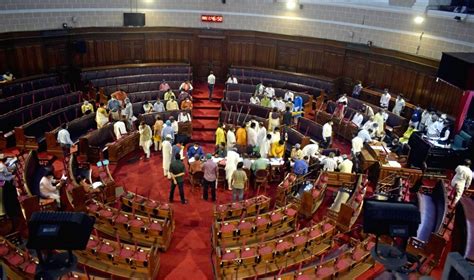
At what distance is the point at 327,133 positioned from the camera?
12500mm

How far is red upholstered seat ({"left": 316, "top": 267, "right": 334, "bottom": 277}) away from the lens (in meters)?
6.91

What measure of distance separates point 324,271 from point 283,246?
3.12ft

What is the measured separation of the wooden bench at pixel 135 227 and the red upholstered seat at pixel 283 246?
2.41 meters

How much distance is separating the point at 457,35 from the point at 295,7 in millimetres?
7089

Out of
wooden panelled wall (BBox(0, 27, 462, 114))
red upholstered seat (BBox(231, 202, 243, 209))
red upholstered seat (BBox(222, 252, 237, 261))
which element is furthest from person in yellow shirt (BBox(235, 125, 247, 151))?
wooden panelled wall (BBox(0, 27, 462, 114))

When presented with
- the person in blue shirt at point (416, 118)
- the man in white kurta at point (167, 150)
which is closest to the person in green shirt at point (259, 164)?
the man in white kurta at point (167, 150)

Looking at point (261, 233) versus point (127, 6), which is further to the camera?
point (127, 6)

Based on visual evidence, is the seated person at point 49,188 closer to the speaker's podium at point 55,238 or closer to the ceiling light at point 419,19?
the speaker's podium at point 55,238

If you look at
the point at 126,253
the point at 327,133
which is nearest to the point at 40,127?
the point at 126,253

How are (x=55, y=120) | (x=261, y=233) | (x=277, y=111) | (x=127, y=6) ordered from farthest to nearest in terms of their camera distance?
1. (x=127, y=6)
2. (x=277, y=111)
3. (x=55, y=120)
4. (x=261, y=233)

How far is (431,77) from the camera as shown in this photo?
1469 cm

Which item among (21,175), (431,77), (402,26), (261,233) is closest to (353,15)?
(402,26)

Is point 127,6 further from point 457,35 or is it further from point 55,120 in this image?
point 457,35

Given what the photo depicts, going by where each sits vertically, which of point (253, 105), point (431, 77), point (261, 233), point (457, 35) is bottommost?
point (261, 233)
